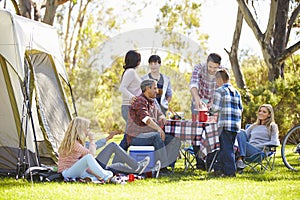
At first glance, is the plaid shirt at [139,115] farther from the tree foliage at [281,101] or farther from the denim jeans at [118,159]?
the tree foliage at [281,101]

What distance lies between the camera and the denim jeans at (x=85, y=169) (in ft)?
16.6

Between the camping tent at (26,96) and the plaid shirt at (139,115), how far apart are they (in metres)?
0.97

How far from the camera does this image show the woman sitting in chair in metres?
6.01

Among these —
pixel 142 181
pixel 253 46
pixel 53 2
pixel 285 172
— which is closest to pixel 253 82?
pixel 253 46

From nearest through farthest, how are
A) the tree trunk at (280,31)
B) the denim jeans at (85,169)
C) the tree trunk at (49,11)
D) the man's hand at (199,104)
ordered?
1. the denim jeans at (85,169)
2. the man's hand at (199,104)
3. the tree trunk at (49,11)
4. the tree trunk at (280,31)

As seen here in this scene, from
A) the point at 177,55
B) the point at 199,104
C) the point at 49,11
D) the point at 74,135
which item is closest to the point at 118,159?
the point at 74,135

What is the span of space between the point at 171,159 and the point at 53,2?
16.1ft

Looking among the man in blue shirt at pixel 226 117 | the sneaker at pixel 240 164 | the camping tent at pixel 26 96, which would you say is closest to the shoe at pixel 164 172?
the man in blue shirt at pixel 226 117

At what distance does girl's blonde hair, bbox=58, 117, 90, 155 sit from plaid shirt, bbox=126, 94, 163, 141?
61cm

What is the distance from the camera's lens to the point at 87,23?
19359 millimetres

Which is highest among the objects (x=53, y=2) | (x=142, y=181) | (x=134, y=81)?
(x=53, y=2)

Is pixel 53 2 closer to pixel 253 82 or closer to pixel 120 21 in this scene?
pixel 253 82

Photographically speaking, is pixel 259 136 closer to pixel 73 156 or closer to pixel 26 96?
pixel 73 156

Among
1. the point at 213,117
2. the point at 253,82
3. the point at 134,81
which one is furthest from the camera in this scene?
the point at 253,82
